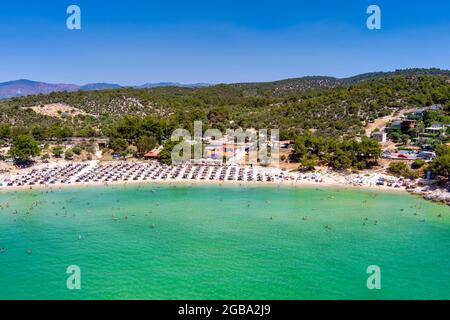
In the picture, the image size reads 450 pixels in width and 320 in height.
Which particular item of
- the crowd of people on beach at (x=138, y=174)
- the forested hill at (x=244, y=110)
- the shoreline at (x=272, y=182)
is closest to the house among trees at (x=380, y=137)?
the forested hill at (x=244, y=110)

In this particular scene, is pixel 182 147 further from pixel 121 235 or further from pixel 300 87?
pixel 300 87

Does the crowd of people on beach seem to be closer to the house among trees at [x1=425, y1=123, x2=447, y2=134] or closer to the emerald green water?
the emerald green water

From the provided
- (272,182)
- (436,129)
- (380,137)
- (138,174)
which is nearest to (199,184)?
(138,174)

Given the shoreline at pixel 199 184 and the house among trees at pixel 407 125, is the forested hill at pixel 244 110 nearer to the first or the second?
the house among trees at pixel 407 125

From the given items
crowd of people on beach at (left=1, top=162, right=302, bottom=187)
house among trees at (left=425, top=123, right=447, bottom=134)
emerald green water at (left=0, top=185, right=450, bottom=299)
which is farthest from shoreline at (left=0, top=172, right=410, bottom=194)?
house among trees at (left=425, top=123, right=447, bottom=134)

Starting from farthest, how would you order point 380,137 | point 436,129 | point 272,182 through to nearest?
point 436,129 < point 380,137 < point 272,182

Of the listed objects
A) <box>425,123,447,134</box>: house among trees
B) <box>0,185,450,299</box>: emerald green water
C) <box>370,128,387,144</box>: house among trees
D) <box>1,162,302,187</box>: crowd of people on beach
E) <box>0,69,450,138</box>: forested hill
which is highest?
<box>0,69,450,138</box>: forested hill

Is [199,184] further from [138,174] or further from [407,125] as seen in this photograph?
[407,125]

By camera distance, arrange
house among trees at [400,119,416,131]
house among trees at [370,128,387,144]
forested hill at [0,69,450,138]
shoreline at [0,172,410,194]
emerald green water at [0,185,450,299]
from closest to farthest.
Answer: emerald green water at [0,185,450,299] < shoreline at [0,172,410,194] < house among trees at [370,128,387,144] < house among trees at [400,119,416,131] < forested hill at [0,69,450,138]
